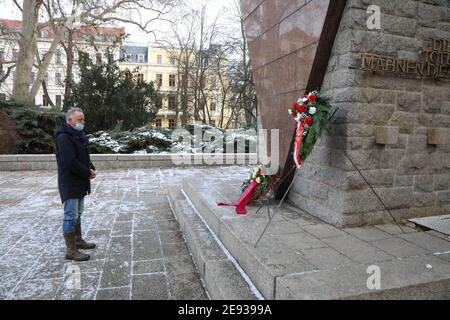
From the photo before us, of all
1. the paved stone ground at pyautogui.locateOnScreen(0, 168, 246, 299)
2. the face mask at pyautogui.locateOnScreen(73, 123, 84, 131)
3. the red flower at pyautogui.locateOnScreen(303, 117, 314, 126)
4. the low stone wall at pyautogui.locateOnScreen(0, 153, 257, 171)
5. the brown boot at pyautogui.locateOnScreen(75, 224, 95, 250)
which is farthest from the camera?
the low stone wall at pyautogui.locateOnScreen(0, 153, 257, 171)

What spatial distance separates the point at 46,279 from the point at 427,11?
4922 millimetres

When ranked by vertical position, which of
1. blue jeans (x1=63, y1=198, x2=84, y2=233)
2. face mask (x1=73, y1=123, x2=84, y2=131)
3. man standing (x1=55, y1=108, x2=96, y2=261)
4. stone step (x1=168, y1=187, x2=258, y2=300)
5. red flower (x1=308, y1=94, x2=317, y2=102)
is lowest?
stone step (x1=168, y1=187, x2=258, y2=300)

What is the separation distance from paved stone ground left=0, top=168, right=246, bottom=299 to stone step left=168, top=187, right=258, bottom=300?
0.13 metres

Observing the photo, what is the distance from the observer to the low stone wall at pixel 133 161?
33.1 ft

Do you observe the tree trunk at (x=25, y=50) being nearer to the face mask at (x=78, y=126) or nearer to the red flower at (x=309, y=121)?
the face mask at (x=78, y=126)

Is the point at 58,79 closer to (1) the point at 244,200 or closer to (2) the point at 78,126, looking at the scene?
(2) the point at 78,126

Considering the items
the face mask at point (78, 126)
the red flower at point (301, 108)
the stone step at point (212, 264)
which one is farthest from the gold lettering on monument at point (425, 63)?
the face mask at point (78, 126)

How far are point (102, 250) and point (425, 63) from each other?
4297 mm

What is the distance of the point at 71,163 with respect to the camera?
3.74m

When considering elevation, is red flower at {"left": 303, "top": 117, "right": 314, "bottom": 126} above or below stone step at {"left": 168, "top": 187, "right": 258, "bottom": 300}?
above

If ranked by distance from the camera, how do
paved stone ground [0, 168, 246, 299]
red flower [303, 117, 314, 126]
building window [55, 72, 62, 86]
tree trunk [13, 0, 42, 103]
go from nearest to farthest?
1. paved stone ground [0, 168, 246, 299]
2. red flower [303, 117, 314, 126]
3. building window [55, 72, 62, 86]
4. tree trunk [13, 0, 42, 103]

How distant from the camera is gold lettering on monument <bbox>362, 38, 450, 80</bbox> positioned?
3.75 m

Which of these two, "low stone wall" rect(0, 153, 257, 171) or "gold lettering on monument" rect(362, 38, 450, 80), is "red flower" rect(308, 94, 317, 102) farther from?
"low stone wall" rect(0, 153, 257, 171)

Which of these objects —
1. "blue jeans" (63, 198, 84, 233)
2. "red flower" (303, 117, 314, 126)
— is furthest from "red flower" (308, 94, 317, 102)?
"blue jeans" (63, 198, 84, 233)
